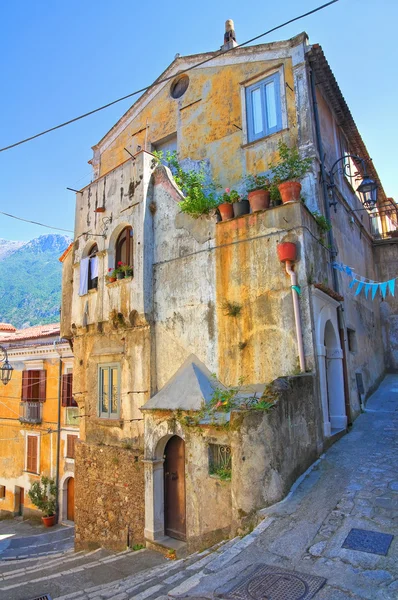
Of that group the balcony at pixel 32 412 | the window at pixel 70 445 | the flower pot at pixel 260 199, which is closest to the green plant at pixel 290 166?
the flower pot at pixel 260 199

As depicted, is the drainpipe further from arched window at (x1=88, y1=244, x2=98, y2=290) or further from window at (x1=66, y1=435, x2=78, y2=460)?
window at (x1=66, y1=435, x2=78, y2=460)

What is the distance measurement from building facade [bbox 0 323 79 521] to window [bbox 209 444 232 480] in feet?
40.6

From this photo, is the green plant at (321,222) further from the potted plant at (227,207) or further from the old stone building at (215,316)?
the potted plant at (227,207)

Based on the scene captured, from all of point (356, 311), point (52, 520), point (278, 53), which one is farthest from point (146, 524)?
point (278, 53)

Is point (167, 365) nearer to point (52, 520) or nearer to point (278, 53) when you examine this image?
point (278, 53)

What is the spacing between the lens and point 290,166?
1126 centimetres

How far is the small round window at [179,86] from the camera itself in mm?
15453

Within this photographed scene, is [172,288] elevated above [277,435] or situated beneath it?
elevated above

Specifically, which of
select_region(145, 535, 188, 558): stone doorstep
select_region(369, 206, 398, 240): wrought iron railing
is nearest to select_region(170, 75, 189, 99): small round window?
select_region(369, 206, 398, 240): wrought iron railing

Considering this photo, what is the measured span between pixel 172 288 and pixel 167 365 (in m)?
2.23

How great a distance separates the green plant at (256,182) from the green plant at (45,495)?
17.0m

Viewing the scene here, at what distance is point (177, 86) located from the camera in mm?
15875

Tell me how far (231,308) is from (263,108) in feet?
23.3

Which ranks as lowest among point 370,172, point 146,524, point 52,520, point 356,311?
point 52,520
